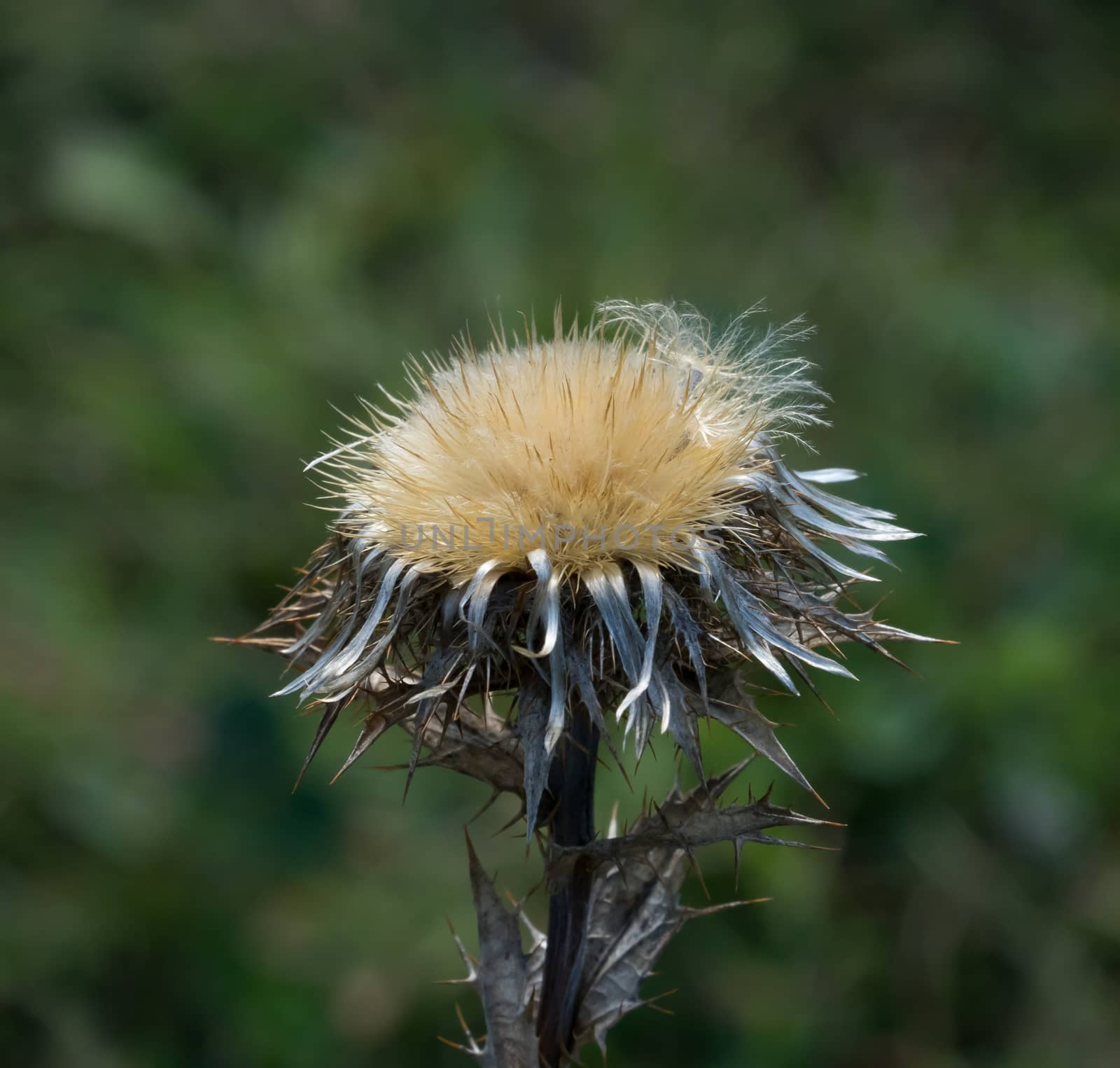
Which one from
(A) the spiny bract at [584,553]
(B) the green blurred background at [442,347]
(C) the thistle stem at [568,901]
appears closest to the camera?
(A) the spiny bract at [584,553]

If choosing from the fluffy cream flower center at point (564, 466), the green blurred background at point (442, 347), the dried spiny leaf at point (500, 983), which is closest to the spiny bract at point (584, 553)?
Result: the fluffy cream flower center at point (564, 466)

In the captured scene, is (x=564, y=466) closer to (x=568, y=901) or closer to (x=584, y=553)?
(x=584, y=553)

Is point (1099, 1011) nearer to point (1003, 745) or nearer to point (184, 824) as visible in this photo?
point (1003, 745)

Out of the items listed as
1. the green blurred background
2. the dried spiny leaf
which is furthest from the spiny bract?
the green blurred background

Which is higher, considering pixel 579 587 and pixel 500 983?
pixel 579 587

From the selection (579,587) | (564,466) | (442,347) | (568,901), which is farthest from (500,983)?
(442,347)

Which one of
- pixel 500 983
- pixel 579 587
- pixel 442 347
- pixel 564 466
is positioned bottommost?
pixel 500 983

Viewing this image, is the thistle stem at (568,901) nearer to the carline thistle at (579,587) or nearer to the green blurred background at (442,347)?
the carline thistle at (579,587)

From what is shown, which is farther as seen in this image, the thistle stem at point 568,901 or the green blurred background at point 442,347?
the green blurred background at point 442,347
